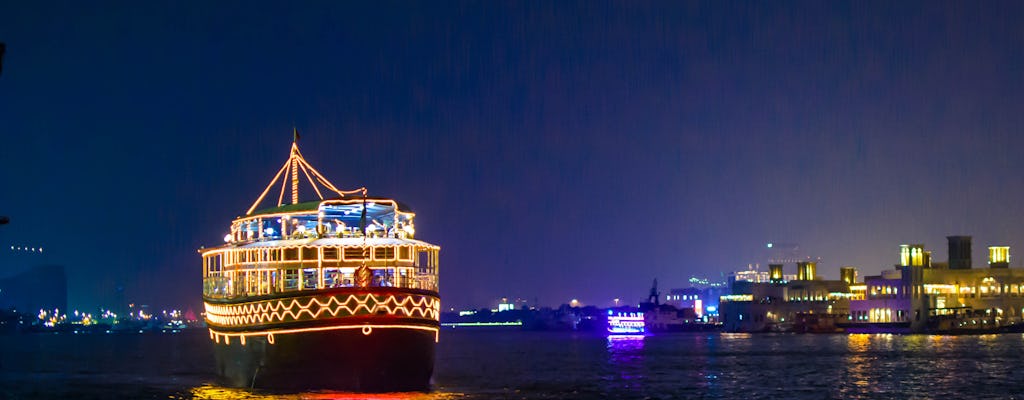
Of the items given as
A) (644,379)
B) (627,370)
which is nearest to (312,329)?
(644,379)

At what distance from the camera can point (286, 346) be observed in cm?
5166

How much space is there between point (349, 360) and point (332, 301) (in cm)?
241

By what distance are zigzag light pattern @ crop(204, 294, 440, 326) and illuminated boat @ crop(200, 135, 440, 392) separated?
39 mm

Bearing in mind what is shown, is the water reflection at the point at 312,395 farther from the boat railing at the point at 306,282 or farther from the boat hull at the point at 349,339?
the boat railing at the point at 306,282

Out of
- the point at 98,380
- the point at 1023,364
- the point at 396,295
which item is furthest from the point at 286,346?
the point at 1023,364

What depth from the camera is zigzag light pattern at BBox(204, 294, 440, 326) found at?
1966 inches

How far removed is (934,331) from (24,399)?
547ft

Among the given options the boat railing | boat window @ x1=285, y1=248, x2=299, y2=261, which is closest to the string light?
the boat railing

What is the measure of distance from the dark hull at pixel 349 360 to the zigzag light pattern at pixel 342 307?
2.29 feet

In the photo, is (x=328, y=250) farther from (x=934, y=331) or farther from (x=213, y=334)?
(x=934, y=331)

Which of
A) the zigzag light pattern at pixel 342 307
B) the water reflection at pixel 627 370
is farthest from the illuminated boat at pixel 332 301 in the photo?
the water reflection at pixel 627 370

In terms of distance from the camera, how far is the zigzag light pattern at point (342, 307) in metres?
49.9

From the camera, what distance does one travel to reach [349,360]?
50.1 m

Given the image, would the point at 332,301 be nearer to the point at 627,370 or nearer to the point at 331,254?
the point at 331,254
